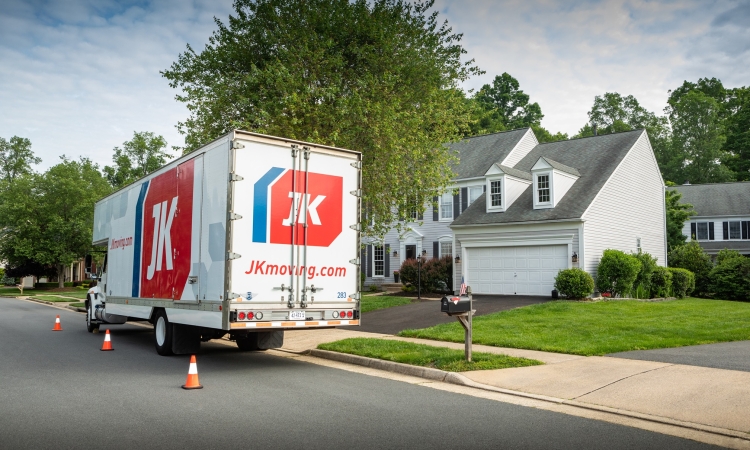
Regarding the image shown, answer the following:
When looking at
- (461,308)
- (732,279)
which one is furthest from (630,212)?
(461,308)

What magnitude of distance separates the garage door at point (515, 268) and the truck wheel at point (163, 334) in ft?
53.2

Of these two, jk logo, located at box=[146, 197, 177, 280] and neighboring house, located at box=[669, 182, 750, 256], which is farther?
neighboring house, located at box=[669, 182, 750, 256]

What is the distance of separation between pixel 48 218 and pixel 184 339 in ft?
144

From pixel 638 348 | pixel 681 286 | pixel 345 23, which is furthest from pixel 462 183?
pixel 638 348

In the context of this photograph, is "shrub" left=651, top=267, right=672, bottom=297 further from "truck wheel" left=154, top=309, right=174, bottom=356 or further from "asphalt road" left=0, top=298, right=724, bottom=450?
"truck wheel" left=154, top=309, right=174, bottom=356

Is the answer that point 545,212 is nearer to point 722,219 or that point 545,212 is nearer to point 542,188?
point 542,188

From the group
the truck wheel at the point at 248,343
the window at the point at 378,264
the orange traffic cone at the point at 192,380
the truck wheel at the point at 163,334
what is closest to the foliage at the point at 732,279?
the window at the point at 378,264

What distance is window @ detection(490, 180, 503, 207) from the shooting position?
2742cm

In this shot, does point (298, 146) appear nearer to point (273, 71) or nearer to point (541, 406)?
point (541, 406)

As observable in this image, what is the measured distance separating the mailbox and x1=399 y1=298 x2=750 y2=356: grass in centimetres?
289

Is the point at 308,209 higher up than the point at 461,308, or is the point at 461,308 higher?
the point at 308,209

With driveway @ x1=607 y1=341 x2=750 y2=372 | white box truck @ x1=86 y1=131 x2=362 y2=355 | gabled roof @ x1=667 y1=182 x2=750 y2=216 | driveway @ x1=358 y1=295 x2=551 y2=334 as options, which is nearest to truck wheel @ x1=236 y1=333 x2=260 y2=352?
white box truck @ x1=86 y1=131 x2=362 y2=355

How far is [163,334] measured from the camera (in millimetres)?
12344

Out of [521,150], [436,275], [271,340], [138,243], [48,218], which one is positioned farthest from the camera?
[48,218]
